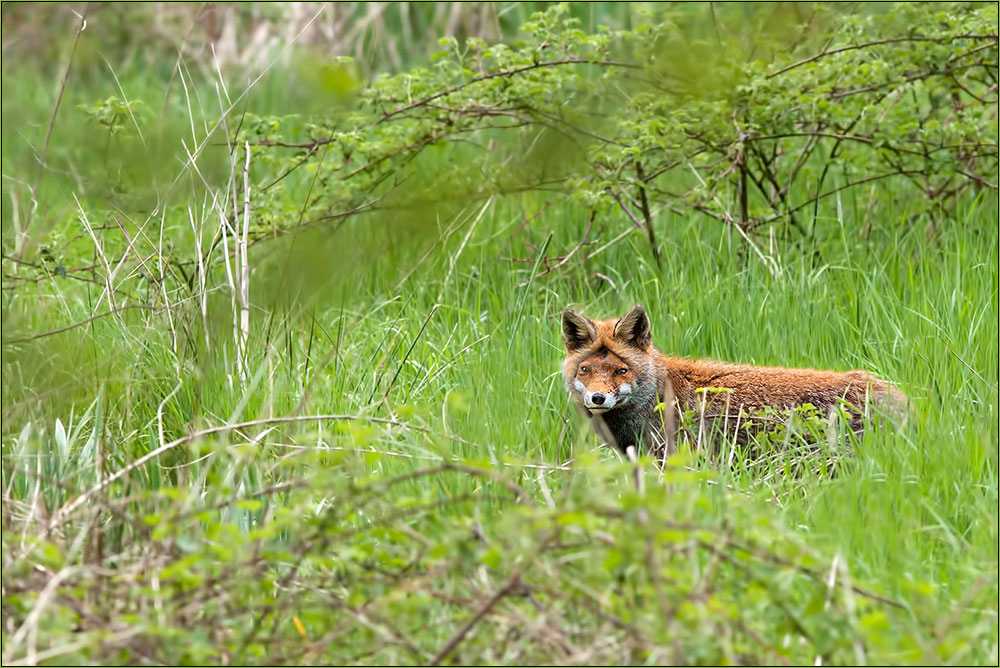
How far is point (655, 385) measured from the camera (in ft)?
19.6

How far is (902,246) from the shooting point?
23.8 feet

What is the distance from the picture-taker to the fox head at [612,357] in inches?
230

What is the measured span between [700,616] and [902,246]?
199 inches

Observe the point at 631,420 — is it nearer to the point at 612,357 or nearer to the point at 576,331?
the point at 612,357

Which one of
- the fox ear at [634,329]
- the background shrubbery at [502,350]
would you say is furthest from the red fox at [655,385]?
the background shrubbery at [502,350]

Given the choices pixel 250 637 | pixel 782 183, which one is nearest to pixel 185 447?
pixel 250 637

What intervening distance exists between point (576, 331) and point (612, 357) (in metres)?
0.24

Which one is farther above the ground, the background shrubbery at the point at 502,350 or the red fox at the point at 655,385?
the background shrubbery at the point at 502,350

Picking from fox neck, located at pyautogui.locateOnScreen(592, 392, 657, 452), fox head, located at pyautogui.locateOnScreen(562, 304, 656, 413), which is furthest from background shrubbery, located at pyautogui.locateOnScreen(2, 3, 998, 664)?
fox neck, located at pyautogui.locateOnScreen(592, 392, 657, 452)

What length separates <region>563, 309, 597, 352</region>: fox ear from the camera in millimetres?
5945

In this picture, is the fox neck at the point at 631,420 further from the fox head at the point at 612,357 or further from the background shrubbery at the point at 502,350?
the background shrubbery at the point at 502,350

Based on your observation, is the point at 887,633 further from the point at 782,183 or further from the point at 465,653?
the point at 782,183

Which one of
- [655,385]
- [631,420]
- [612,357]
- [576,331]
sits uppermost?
[576,331]

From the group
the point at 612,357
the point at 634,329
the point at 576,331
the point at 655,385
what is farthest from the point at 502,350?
the point at 655,385
